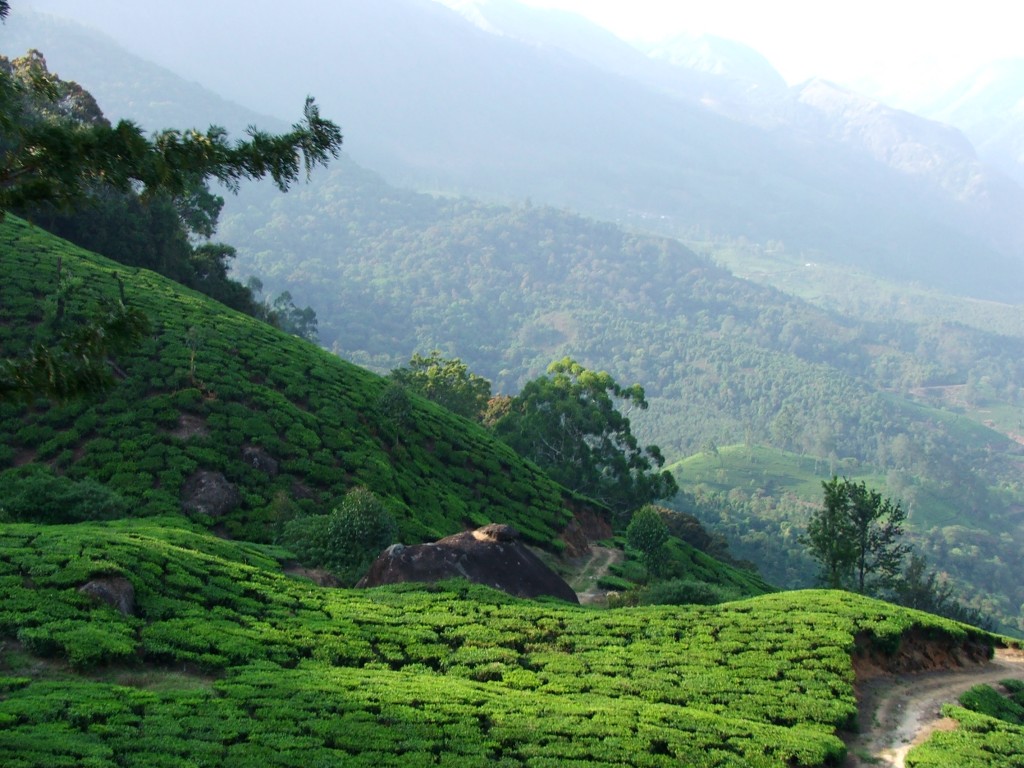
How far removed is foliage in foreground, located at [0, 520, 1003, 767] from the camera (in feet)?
49.0

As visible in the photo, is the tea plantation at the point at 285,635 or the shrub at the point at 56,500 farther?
the shrub at the point at 56,500

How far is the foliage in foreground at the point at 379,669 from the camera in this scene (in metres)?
14.9

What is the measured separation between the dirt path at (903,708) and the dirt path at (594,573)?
→ 12100mm

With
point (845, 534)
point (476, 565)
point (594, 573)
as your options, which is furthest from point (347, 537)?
point (845, 534)

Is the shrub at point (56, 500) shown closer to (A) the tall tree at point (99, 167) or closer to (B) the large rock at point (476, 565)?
(B) the large rock at point (476, 565)

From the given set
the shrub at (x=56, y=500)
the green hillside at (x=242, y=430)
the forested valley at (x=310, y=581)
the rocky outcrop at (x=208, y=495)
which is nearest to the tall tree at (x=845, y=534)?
the forested valley at (x=310, y=581)

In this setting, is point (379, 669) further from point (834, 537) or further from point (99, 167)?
point (834, 537)

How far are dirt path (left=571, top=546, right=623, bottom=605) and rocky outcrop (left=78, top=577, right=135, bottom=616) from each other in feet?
55.7

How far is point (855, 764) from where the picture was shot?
57.7 feet

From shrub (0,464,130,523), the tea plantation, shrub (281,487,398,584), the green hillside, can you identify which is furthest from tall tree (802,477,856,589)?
shrub (0,464,130,523)

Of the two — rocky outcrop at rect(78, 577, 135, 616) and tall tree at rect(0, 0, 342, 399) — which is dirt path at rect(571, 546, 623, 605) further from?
tall tree at rect(0, 0, 342, 399)

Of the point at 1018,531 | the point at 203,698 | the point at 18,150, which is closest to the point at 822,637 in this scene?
the point at 203,698

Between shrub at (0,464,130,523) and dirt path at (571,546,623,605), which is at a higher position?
dirt path at (571,546,623,605)

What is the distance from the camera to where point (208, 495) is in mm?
31016
